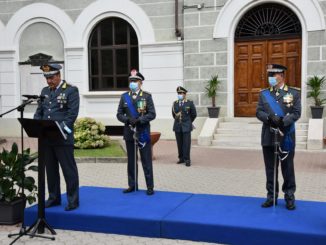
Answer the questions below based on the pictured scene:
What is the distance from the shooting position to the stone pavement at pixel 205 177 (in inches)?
221

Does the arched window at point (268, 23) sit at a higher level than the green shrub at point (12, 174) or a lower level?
→ higher

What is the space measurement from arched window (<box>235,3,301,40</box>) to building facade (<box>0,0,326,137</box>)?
0.10ft

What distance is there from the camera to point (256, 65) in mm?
15008

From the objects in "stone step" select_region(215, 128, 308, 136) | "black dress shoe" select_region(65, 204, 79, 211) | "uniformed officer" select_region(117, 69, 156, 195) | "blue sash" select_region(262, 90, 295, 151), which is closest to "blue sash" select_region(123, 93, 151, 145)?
"uniformed officer" select_region(117, 69, 156, 195)

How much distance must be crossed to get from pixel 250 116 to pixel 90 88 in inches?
226

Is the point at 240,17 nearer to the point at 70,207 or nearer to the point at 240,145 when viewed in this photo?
the point at 240,145

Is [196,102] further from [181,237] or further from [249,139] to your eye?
[181,237]

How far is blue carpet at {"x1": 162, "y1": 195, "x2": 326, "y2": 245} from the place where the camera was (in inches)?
196

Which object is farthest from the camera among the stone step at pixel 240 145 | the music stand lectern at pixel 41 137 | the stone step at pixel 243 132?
the stone step at pixel 243 132

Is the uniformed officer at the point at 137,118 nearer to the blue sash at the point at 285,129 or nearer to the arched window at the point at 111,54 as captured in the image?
the blue sash at the point at 285,129

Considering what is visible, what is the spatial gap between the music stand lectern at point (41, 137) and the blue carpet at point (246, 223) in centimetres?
149

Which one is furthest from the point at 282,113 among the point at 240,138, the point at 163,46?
the point at 163,46

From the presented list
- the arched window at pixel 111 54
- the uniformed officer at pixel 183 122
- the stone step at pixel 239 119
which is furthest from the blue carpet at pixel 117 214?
the arched window at pixel 111 54

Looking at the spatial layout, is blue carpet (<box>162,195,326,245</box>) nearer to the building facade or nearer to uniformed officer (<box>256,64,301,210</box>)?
uniformed officer (<box>256,64,301,210</box>)
